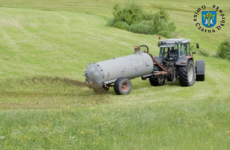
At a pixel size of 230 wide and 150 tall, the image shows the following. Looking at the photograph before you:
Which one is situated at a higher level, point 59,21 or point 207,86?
→ point 59,21

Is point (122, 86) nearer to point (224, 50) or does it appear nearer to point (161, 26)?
point (224, 50)

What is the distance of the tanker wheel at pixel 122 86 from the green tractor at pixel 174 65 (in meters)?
2.08

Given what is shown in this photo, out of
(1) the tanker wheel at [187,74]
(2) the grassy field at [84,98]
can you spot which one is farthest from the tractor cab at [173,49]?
(2) the grassy field at [84,98]

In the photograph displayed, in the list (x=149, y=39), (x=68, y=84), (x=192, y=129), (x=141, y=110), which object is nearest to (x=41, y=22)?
(x=149, y=39)

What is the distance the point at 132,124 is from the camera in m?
12.8

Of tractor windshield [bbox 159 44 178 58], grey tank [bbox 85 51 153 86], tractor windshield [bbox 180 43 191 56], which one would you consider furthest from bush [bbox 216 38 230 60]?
grey tank [bbox 85 51 153 86]

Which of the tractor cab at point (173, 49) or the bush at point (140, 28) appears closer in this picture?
the tractor cab at point (173, 49)

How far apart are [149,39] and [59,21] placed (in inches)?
343

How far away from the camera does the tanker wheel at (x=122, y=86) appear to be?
19203mm

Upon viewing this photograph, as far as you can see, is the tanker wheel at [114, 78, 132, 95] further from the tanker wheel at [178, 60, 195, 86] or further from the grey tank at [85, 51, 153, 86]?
the tanker wheel at [178, 60, 195, 86]

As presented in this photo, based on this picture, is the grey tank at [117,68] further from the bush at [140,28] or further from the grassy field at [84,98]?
the bush at [140,28]

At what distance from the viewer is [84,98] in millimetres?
18703

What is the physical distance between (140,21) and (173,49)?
60.2 feet

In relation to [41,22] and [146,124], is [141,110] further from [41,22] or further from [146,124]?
[41,22]
